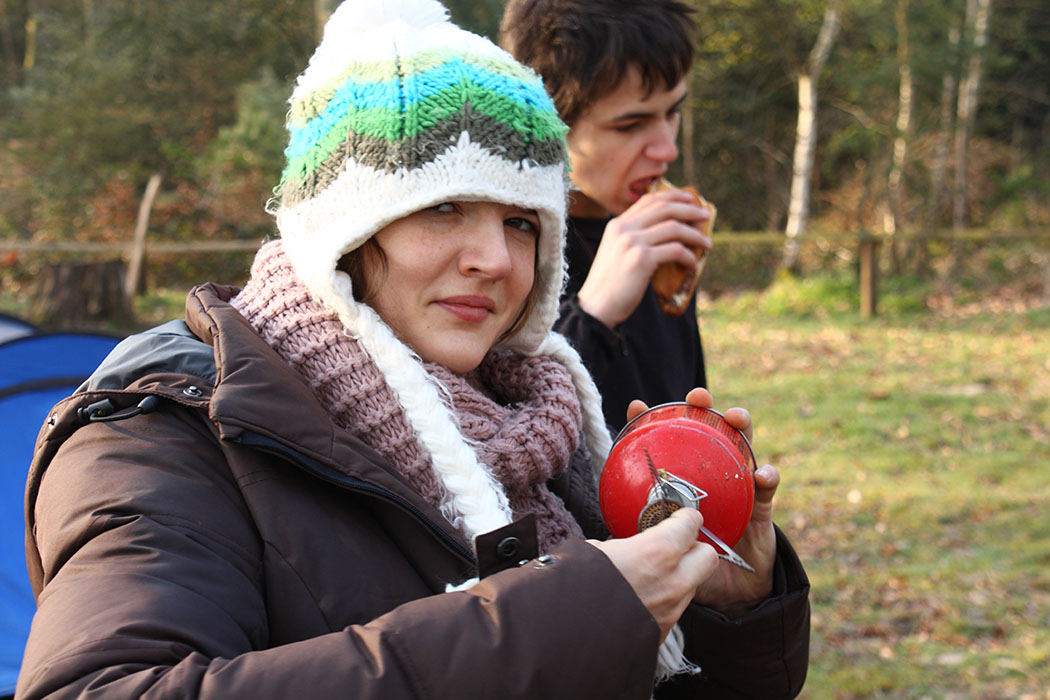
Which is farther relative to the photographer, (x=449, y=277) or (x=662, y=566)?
(x=449, y=277)

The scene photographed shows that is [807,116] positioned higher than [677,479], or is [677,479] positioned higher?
[677,479]

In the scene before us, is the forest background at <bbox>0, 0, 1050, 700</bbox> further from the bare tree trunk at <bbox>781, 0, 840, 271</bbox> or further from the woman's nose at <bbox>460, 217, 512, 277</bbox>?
the woman's nose at <bbox>460, 217, 512, 277</bbox>

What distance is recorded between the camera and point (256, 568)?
1.33 meters

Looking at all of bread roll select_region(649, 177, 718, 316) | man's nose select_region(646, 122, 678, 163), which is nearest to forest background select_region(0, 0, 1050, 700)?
bread roll select_region(649, 177, 718, 316)

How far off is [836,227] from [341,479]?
55.9 ft

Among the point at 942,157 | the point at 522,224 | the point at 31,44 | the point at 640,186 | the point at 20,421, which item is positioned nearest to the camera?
the point at 522,224

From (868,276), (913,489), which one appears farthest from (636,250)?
(868,276)

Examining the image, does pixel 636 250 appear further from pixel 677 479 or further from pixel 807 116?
pixel 807 116

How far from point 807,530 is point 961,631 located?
4.17ft

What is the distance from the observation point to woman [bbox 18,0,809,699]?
45.4 inches

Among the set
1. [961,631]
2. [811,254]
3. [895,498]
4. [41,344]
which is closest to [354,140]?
[41,344]

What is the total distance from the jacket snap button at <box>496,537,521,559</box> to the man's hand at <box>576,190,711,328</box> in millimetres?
1338

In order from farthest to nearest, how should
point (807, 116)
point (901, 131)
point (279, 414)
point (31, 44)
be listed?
1. point (31, 44)
2. point (807, 116)
3. point (901, 131)
4. point (279, 414)

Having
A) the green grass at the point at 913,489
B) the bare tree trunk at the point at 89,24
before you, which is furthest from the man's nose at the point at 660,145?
the bare tree trunk at the point at 89,24
